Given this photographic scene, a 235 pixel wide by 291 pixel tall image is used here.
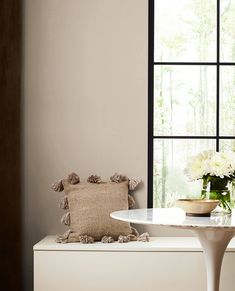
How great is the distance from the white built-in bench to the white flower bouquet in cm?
57

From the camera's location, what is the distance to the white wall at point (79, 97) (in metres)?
4.77

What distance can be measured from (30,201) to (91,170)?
48 centimetres

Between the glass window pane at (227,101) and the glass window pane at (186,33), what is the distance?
0.14 m

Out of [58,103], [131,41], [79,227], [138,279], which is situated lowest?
[138,279]

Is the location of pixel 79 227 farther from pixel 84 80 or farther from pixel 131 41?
pixel 131 41

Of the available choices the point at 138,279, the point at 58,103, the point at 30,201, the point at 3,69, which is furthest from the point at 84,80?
the point at 138,279

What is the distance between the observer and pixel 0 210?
4.60 metres

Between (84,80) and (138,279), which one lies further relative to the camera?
(84,80)

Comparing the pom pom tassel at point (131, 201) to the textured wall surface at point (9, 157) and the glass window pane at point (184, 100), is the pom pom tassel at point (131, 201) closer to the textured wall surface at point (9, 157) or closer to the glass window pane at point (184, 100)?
the glass window pane at point (184, 100)

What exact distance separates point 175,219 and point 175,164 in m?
1.34

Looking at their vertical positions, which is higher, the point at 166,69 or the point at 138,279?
the point at 166,69

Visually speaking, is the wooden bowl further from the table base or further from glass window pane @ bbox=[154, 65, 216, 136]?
glass window pane @ bbox=[154, 65, 216, 136]

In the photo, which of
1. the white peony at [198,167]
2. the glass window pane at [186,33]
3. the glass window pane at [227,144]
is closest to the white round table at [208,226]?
the white peony at [198,167]

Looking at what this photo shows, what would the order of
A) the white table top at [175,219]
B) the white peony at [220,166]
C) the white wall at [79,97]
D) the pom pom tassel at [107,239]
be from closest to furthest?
the white table top at [175,219] < the white peony at [220,166] < the pom pom tassel at [107,239] < the white wall at [79,97]
